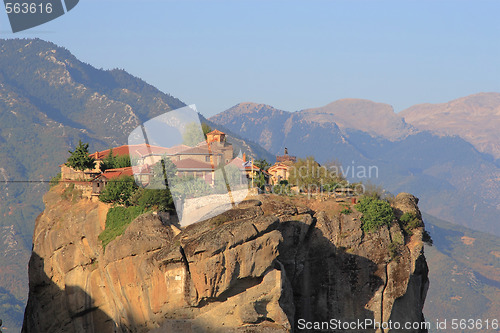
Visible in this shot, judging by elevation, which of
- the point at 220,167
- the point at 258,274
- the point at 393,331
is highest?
the point at 220,167

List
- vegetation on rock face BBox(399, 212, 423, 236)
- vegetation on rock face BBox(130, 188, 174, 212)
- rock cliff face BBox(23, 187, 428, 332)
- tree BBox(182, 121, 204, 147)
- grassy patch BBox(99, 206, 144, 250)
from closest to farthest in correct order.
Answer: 1. rock cliff face BBox(23, 187, 428, 332)
2. grassy patch BBox(99, 206, 144, 250)
3. vegetation on rock face BBox(130, 188, 174, 212)
4. vegetation on rock face BBox(399, 212, 423, 236)
5. tree BBox(182, 121, 204, 147)

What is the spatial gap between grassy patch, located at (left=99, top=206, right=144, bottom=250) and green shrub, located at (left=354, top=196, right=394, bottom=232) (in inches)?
835

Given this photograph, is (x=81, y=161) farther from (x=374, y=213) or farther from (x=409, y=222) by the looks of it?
(x=409, y=222)

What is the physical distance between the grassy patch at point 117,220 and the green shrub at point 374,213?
21206mm

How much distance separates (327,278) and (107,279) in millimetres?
20072

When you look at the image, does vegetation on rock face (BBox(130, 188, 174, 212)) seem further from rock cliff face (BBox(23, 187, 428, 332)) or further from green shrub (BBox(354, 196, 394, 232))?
green shrub (BBox(354, 196, 394, 232))

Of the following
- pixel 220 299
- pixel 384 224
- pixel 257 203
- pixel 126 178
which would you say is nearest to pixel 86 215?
pixel 126 178

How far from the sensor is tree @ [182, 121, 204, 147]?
10472 cm

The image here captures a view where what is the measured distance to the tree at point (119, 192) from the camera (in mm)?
77375

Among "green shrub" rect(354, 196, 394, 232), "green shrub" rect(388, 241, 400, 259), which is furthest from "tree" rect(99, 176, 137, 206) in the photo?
"green shrub" rect(388, 241, 400, 259)

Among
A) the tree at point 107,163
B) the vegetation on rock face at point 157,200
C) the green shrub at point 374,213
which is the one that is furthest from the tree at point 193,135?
the green shrub at point 374,213

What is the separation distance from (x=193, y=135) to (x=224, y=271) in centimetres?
4682

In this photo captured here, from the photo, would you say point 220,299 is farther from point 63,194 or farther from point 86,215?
point 63,194

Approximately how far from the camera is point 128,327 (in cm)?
6762
